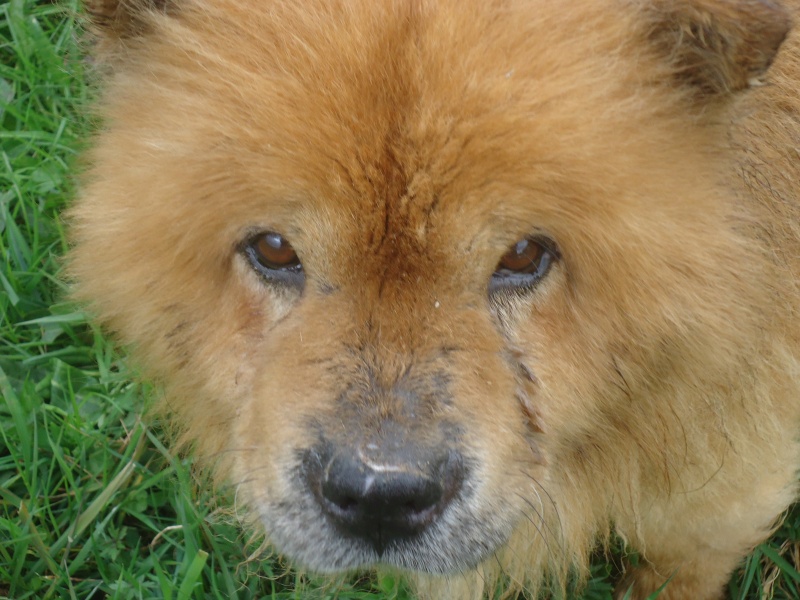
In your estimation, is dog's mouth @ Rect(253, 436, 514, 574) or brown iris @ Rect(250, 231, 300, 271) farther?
brown iris @ Rect(250, 231, 300, 271)

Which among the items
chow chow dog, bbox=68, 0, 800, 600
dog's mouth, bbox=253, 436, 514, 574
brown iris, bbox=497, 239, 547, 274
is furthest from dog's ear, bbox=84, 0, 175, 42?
dog's mouth, bbox=253, 436, 514, 574

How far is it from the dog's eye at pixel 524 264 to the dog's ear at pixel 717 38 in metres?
0.55

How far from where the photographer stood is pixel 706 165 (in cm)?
242

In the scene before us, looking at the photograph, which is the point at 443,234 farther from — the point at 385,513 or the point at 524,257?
the point at 385,513

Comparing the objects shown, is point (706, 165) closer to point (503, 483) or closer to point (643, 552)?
point (503, 483)

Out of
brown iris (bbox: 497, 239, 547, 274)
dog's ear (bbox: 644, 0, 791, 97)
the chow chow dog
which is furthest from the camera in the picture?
brown iris (bbox: 497, 239, 547, 274)

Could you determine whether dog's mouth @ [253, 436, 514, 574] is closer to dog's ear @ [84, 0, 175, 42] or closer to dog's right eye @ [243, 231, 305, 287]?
dog's right eye @ [243, 231, 305, 287]

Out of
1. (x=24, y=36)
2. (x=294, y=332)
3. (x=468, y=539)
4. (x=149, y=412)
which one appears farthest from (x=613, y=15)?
(x=24, y=36)

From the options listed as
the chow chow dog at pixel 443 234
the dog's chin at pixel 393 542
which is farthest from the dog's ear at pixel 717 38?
the dog's chin at pixel 393 542

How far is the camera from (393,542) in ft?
7.95

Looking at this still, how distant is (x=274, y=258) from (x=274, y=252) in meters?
0.02

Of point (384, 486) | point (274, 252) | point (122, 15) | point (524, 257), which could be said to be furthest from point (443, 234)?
point (122, 15)

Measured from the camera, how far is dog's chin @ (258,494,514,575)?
2385 millimetres

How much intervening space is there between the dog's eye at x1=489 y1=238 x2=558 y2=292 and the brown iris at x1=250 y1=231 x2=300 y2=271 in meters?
0.52
